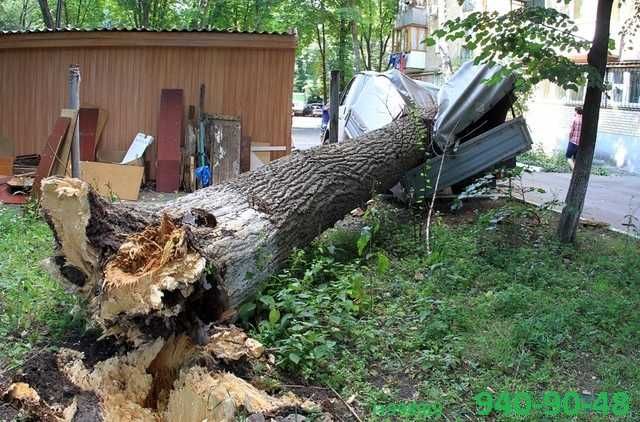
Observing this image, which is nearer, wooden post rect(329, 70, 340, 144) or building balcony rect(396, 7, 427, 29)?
wooden post rect(329, 70, 340, 144)

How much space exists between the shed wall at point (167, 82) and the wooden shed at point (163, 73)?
0.02 metres

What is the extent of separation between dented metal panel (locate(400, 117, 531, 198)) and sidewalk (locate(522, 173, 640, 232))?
99cm

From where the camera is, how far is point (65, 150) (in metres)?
8.30

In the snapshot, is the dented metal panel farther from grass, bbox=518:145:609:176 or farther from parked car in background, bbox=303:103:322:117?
parked car in background, bbox=303:103:322:117

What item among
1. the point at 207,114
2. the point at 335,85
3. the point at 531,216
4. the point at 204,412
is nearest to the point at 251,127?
the point at 207,114

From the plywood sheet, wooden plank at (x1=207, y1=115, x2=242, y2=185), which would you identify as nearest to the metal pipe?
the plywood sheet

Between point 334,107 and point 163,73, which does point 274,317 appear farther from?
point 163,73

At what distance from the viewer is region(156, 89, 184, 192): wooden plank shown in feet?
34.7

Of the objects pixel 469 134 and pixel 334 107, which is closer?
pixel 469 134

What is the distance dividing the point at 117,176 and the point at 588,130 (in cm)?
685

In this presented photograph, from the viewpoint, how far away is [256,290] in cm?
463

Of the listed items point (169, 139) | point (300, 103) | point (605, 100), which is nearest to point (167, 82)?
point (169, 139)

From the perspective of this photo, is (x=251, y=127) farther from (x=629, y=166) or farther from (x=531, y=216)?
(x=629, y=166)

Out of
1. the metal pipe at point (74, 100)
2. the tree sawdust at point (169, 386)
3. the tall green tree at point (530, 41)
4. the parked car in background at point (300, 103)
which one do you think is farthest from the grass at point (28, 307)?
the parked car in background at point (300, 103)
